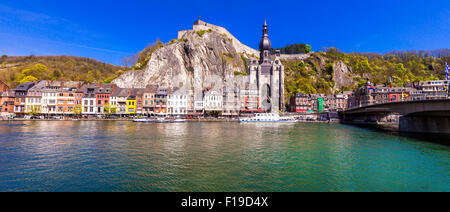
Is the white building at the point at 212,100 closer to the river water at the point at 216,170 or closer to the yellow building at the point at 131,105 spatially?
the yellow building at the point at 131,105

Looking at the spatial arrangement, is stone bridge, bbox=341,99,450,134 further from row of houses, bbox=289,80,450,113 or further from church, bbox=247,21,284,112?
church, bbox=247,21,284,112

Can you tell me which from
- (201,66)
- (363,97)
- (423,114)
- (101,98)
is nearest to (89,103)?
(101,98)

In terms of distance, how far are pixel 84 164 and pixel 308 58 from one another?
15133 cm

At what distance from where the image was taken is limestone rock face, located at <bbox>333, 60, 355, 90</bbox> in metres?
128

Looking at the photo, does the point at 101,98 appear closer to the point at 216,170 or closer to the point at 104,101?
the point at 104,101

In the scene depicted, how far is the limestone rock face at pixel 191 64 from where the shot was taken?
97.9m

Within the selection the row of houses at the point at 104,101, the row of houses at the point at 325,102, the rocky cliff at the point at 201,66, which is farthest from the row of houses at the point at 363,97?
the row of houses at the point at 104,101

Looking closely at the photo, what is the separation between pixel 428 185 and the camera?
39.7 ft

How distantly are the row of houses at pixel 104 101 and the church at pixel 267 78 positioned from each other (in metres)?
20.8

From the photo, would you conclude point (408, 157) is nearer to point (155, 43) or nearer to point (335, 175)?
point (335, 175)

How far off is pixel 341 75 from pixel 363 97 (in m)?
51.9

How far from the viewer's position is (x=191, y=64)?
106m

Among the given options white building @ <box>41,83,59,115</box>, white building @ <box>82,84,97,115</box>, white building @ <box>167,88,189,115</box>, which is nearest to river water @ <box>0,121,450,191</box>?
white building @ <box>167,88,189,115</box>

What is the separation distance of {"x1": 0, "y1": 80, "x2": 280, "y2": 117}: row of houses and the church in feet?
68.2
